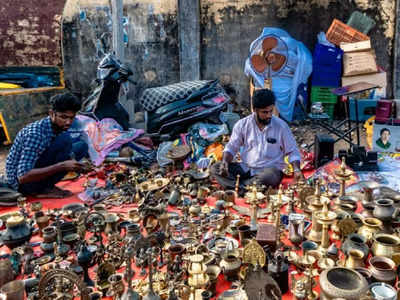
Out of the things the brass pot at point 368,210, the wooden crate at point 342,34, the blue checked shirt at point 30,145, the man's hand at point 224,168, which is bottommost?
the brass pot at point 368,210

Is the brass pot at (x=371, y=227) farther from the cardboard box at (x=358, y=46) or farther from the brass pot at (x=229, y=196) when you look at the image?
the cardboard box at (x=358, y=46)

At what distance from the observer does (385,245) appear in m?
2.36

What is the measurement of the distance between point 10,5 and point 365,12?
7.99m

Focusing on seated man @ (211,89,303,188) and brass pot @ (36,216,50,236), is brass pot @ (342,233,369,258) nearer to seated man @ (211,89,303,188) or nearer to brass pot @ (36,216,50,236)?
seated man @ (211,89,303,188)

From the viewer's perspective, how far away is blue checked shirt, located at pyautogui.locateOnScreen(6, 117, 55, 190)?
3557 mm

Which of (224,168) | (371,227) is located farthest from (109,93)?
(371,227)

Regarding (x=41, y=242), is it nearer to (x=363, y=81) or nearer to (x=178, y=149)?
(x=178, y=149)

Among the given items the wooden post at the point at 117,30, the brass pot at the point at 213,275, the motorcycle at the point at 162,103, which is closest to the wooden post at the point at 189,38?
the wooden post at the point at 117,30

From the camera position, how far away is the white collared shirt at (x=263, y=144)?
12.7 ft

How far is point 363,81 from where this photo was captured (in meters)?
5.41

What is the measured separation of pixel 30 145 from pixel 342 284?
3.01 meters

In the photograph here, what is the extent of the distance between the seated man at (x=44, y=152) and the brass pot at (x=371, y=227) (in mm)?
2614

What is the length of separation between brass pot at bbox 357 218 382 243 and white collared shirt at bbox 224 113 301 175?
1.24m

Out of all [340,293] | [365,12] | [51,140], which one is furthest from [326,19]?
[340,293]
